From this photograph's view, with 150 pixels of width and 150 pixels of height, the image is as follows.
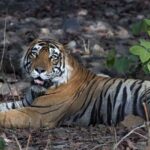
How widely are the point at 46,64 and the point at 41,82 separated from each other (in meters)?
0.17

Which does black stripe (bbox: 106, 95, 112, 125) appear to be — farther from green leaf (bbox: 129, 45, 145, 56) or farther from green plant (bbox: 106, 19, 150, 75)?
green leaf (bbox: 129, 45, 145, 56)

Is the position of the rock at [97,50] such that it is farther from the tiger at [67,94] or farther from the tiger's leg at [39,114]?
the tiger's leg at [39,114]

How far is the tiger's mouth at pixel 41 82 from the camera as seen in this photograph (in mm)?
7074

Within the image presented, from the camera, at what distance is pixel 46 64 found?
706cm

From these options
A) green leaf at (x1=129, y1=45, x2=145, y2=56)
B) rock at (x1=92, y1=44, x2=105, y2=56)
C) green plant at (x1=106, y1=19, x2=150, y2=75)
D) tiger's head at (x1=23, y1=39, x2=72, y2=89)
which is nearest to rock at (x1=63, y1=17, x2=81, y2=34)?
rock at (x1=92, y1=44, x2=105, y2=56)

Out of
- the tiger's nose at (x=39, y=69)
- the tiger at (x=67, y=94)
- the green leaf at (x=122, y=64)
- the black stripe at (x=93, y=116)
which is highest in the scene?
the green leaf at (x=122, y=64)

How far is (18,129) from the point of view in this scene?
674 cm

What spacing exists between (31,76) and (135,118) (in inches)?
43.3

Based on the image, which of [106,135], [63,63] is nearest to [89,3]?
[63,63]

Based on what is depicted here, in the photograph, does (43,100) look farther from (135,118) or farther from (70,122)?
(135,118)

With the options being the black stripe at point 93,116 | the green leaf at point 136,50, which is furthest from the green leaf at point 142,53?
the black stripe at point 93,116

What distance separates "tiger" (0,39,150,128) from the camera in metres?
6.98

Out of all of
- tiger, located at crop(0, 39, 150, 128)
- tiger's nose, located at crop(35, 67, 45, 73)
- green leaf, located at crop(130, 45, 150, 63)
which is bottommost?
tiger, located at crop(0, 39, 150, 128)

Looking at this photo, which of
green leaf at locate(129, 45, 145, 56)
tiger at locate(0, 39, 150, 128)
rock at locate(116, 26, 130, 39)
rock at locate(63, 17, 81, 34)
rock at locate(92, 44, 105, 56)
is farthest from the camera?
rock at locate(63, 17, 81, 34)
